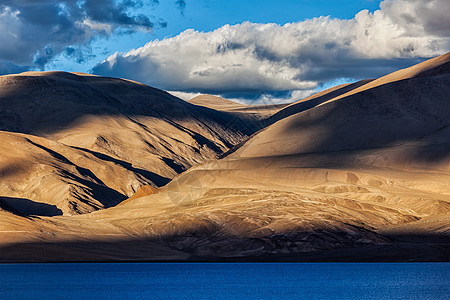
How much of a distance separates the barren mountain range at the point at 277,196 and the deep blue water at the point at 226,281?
9.66 meters

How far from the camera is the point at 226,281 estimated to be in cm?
7956

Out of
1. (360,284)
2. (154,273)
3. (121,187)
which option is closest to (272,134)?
(121,187)

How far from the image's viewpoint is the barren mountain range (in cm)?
11581

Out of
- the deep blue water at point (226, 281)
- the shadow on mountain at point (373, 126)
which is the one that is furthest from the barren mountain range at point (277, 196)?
the deep blue water at point (226, 281)

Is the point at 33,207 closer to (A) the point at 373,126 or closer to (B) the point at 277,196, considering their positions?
(B) the point at 277,196

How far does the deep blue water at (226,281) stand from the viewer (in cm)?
A: 6550

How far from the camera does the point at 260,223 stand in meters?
124

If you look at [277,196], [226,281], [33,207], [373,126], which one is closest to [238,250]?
[277,196]

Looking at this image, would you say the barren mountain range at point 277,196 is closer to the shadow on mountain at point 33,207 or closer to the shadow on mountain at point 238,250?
the shadow on mountain at point 238,250

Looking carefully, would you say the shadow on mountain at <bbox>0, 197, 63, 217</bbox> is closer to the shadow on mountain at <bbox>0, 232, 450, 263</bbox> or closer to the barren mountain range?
the barren mountain range

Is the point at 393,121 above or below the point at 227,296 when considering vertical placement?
above

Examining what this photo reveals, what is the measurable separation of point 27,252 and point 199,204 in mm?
39606

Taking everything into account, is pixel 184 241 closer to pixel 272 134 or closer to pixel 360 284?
pixel 360 284

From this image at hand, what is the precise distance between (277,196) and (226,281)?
6098 centimetres
